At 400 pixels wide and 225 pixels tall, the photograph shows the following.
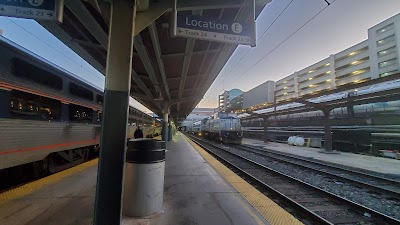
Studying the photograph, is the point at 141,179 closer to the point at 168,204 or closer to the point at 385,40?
the point at 168,204

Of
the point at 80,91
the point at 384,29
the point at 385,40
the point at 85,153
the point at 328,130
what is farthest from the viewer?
the point at 384,29

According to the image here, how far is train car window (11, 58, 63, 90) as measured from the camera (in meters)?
4.70

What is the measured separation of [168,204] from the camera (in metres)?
4.31

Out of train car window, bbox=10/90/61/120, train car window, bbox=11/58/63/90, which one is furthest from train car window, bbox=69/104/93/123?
train car window, bbox=11/58/63/90

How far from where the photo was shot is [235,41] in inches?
174

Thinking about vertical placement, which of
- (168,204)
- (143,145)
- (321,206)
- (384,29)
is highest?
(384,29)

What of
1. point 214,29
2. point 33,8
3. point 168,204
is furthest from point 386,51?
point 33,8

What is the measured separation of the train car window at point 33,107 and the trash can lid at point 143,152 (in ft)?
Result: 8.84

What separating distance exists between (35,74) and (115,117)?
3.46 m

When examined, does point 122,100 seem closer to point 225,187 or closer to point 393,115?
point 225,187

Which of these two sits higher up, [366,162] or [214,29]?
[214,29]

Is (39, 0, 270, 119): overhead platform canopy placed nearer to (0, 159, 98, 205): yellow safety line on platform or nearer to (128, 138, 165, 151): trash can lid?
(128, 138, 165, 151): trash can lid

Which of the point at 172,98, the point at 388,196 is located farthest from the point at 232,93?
the point at 388,196

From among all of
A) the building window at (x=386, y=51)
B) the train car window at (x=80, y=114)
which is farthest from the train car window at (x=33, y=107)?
the building window at (x=386, y=51)
